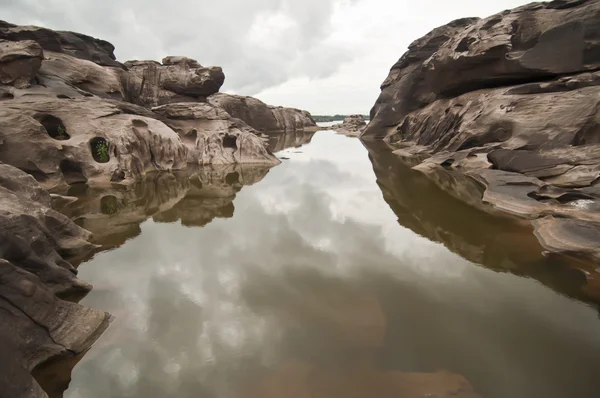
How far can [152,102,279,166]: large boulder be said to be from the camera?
2225 cm

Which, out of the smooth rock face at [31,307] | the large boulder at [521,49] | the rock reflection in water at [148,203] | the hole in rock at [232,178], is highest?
the large boulder at [521,49]

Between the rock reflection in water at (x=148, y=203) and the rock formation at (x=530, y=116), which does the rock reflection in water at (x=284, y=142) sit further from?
the rock reflection in water at (x=148, y=203)

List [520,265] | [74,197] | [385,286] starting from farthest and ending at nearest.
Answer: [74,197] → [520,265] → [385,286]

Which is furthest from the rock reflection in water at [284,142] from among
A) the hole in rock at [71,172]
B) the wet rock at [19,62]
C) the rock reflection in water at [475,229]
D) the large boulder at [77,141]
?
the rock reflection in water at [475,229]

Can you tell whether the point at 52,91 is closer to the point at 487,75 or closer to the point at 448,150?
the point at 448,150

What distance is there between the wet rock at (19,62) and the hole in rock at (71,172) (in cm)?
589

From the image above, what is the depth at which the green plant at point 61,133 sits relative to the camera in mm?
15516

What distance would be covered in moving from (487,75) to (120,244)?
78.3 ft

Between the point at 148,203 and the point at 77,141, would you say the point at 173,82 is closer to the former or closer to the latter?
the point at 77,141

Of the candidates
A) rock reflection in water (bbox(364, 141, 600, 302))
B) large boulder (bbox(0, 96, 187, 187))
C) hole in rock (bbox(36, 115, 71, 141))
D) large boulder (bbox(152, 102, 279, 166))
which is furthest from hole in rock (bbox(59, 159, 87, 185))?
rock reflection in water (bbox(364, 141, 600, 302))

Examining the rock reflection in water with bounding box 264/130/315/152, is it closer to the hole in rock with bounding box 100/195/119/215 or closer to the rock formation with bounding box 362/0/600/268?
the rock formation with bounding box 362/0/600/268

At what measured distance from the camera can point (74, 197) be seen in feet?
40.0

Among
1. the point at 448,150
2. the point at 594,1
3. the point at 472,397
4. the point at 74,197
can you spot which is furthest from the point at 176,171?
the point at 594,1

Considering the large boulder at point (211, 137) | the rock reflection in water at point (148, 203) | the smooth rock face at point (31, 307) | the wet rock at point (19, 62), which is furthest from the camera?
the large boulder at point (211, 137)
